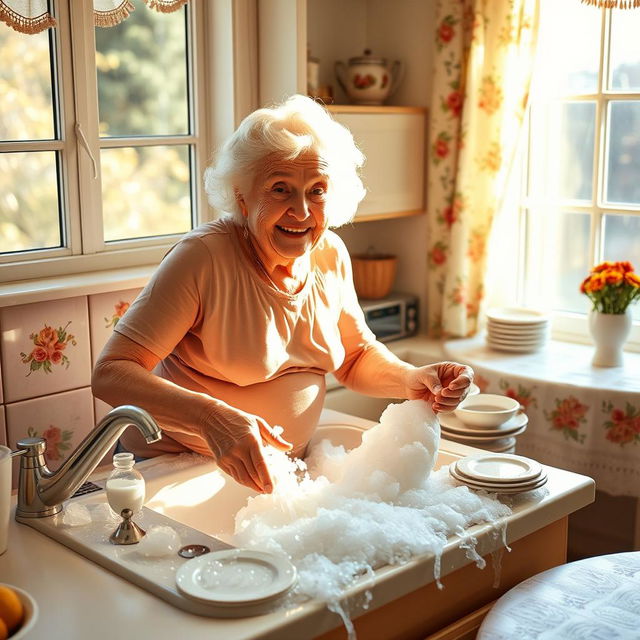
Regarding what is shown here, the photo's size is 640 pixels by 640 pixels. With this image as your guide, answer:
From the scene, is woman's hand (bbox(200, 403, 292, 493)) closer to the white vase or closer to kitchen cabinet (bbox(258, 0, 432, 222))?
kitchen cabinet (bbox(258, 0, 432, 222))

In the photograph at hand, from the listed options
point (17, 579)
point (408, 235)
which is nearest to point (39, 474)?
point (17, 579)

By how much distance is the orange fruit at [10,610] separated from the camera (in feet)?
4.05

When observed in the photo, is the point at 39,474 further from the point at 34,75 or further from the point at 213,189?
the point at 34,75

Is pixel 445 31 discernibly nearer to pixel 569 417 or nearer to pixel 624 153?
pixel 624 153

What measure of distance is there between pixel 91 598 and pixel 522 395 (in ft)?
5.62

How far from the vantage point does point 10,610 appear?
1.24 meters

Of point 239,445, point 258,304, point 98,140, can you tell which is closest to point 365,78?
point 98,140

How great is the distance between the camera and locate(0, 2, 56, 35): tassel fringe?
81.7 inches

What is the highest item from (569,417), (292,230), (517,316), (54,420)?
(292,230)

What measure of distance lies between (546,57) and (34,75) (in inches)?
66.3

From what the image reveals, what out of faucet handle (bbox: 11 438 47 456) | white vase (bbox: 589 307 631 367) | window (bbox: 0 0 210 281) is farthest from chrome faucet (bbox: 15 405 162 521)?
white vase (bbox: 589 307 631 367)

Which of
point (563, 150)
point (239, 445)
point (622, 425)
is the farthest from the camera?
point (563, 150)

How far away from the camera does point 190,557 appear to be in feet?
4.80

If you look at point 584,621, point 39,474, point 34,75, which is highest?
point 34,75
